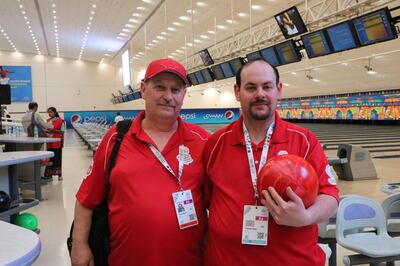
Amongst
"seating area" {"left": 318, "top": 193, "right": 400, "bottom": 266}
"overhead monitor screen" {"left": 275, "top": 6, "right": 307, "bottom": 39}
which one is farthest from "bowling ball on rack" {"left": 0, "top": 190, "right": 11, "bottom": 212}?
"overhead monitor screen" {"left": 275, "top": 6, "right": 307, "bottom": 39}

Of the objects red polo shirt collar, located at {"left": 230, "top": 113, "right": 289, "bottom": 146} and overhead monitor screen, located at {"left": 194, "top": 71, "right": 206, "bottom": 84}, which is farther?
overhead monitor screen, located at {"left": 194, "top": 71, "right": 206, "bottom": 84}

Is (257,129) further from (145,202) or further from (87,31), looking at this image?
(87,31)

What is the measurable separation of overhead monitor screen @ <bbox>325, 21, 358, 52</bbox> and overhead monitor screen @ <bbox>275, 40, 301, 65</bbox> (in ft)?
4.68

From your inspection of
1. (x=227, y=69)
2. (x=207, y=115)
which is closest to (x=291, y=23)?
(x=227, y=69)

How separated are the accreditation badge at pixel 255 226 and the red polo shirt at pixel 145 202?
0.31 meters

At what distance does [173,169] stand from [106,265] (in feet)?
1.85

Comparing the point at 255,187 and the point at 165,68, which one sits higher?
the point at 165,68

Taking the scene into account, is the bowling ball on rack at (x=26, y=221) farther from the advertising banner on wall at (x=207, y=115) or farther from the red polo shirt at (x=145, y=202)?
the advertising banner on wall at (x=207, y=115)

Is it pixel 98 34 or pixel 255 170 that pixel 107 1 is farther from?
pixel 255 170

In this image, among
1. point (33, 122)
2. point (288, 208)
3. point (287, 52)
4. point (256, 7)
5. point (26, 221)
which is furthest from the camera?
point (256, 7)

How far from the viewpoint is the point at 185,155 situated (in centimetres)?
184

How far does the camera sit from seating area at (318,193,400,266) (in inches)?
104

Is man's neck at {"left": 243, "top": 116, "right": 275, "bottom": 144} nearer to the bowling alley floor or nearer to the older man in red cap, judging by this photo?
the older man in red cap

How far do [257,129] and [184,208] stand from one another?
1.54ft
